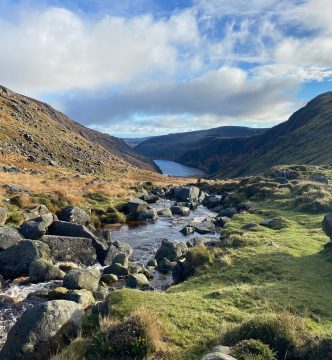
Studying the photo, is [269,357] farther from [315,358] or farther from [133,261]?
[133,261]

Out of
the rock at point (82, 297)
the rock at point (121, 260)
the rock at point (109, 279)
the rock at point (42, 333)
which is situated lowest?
the rock at point (109, 279)

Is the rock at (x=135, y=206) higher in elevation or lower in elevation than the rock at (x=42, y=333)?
lower

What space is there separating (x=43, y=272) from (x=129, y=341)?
1430 centimetres

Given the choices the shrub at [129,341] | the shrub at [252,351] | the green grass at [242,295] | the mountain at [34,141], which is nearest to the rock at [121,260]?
the green grass at [242,295]

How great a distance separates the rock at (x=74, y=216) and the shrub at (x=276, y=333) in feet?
90.1

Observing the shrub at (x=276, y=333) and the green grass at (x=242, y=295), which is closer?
the shrub at (x=276, y=333)

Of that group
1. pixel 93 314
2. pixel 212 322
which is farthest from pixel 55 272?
pixel 212 322

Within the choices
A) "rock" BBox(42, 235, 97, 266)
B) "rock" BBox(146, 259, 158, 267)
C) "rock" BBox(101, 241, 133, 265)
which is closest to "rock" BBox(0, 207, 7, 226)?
"rock" BBox(42, 235, 97, 266)

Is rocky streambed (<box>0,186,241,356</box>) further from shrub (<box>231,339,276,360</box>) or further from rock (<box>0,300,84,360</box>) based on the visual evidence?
shrub (<box>231,339,276,360</box>)

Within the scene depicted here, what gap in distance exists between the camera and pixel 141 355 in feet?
33.8

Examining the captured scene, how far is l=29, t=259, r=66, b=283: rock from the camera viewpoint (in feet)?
76.0

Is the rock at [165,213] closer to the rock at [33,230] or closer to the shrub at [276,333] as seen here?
the rock at [33,230]

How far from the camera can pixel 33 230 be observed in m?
28.5

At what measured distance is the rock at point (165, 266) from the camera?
2697 cm
